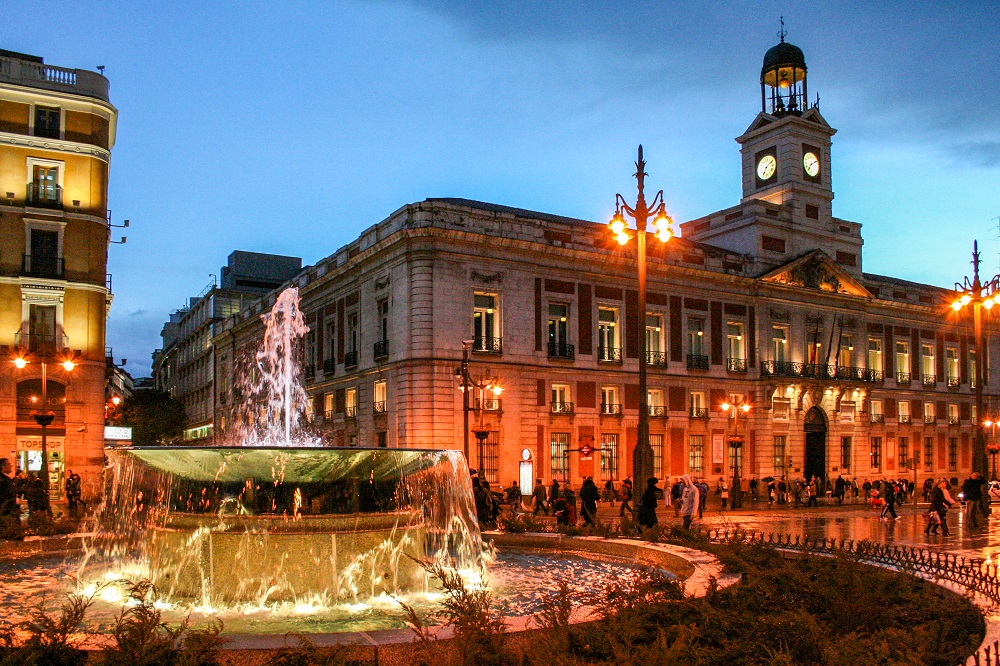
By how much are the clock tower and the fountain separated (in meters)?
40.6

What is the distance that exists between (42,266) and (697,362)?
28661 millimetres

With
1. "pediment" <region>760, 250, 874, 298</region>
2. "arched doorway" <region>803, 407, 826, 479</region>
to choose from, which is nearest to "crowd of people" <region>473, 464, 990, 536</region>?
"arched doorway" <region>803, 407, 826, 479</region>

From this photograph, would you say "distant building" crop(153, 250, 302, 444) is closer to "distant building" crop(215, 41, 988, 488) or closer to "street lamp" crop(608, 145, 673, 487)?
"distant building" crop(215, 41, 988, 488)

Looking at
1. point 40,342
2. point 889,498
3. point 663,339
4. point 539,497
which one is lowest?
point 539,497

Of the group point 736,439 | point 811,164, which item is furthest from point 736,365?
point 811,164

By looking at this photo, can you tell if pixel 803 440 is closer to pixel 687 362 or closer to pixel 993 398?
pixel 687 362

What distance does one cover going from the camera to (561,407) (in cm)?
4056

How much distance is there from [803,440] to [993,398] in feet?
70.4

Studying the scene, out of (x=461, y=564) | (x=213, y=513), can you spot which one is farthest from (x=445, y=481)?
(x=213, y=513)

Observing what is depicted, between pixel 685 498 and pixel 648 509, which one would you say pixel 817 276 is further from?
pixel 648 509

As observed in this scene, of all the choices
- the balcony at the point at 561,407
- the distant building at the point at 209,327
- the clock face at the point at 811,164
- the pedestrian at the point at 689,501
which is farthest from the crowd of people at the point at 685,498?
the distant building at the point at 209,327

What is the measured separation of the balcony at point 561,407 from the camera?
4044 cm

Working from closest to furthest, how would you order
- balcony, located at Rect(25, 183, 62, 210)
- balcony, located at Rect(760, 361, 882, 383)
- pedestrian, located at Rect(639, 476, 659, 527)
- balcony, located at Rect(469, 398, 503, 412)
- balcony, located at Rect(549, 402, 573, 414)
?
1. pedestrian, located at Rect(639, 476, 659, 527)
2. balcony, located at Rect(25, 183, 62, 210)
3. balcony, located at Rect(469, 398, 503, 412)
4. balcony, located at Rect(549, 402, 573, 414)
5. balcony, located at Rect(760, 361, 882, 383)

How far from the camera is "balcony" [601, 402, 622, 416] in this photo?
1656 inches
